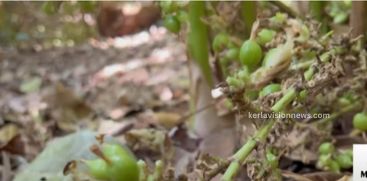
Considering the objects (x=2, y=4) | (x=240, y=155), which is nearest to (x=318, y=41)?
(x=240, y=155)

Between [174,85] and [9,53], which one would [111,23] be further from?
[174,85]

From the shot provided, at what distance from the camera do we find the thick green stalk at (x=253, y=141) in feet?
1.80

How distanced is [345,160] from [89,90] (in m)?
1.05

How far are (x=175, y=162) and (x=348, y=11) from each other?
1.09 feet

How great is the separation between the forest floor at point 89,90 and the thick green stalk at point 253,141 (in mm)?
513

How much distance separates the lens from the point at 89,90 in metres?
1.73

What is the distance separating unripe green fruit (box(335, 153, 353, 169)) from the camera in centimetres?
78

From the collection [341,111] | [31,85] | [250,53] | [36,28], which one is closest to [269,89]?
[250,53]

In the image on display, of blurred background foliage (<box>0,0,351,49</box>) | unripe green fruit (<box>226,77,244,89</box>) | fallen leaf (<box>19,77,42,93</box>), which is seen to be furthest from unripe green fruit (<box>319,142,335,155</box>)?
fallen leaf (<box>19,77,42,93</box>)

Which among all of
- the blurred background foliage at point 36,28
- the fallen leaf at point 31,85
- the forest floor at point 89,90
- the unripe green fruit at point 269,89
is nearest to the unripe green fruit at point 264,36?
the unripe green fruit at point 269,89

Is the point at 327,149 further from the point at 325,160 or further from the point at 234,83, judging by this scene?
the point at 234,83

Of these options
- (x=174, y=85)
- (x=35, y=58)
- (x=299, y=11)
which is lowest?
(x=299, y=11)

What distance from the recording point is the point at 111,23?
2.48 meters

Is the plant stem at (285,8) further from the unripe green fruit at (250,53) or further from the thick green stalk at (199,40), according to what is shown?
the unripe green fruit at (250,53)
